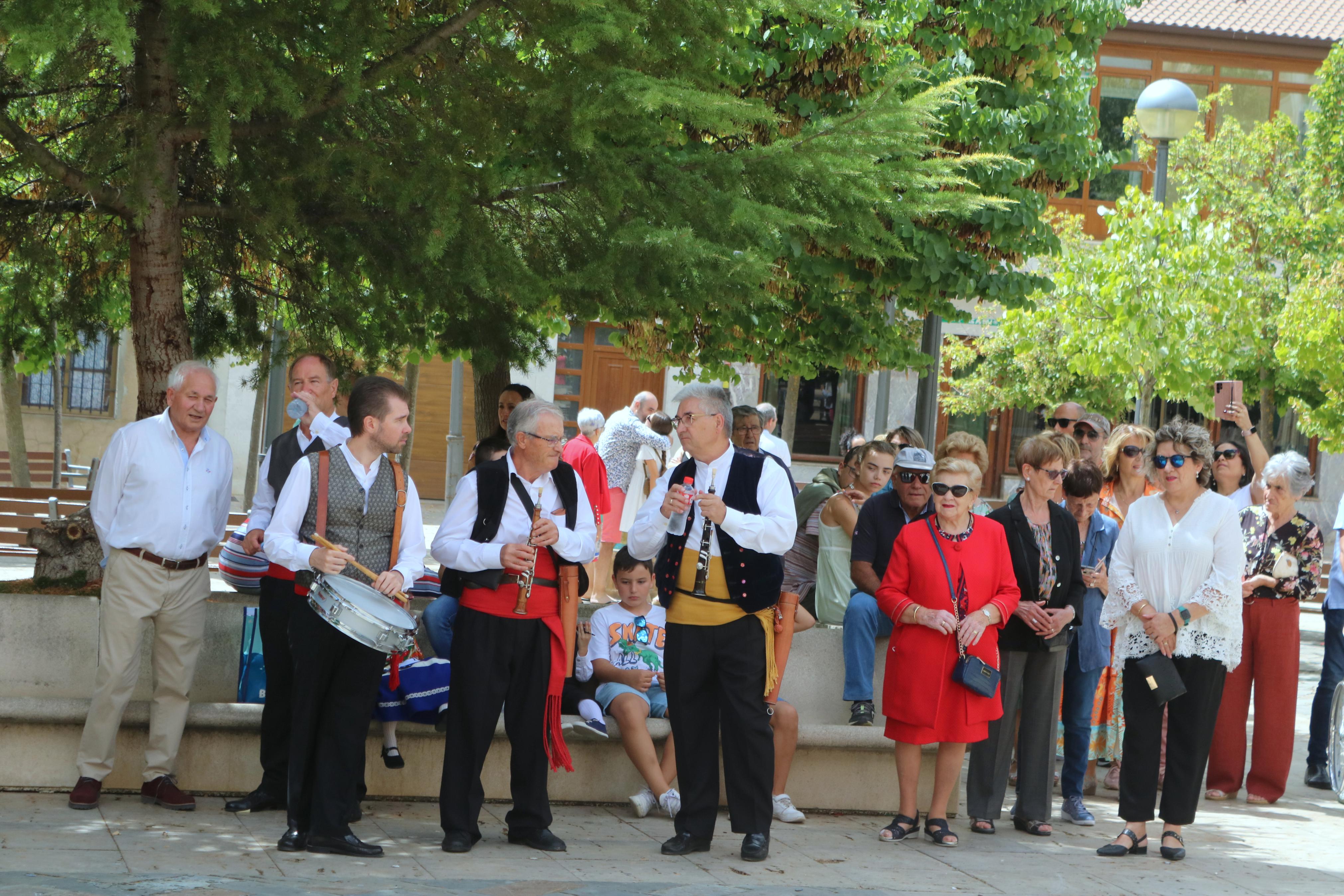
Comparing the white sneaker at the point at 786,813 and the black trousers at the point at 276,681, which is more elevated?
the black trousers at the point at 276,681

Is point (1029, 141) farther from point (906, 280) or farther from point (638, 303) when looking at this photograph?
point (638, 303)

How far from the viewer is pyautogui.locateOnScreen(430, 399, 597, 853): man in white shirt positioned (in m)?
6.05

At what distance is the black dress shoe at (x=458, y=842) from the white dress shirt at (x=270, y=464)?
1.58 metres

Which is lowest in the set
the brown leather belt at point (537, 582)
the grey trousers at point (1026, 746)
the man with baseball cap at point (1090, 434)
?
the grey trousers at point (1026, 746)

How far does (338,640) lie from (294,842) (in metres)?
0.85

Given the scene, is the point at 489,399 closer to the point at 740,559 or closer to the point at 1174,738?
the point at 740,559

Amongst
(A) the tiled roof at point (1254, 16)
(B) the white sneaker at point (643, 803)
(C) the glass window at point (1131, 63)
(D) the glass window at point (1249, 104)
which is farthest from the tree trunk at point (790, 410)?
(D) the glass window at point (1249, 104)

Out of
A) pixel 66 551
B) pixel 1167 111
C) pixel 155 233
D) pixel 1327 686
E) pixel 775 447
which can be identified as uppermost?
pixel 1167 111

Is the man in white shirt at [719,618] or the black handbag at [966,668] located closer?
the man in white shirt at [719,618]

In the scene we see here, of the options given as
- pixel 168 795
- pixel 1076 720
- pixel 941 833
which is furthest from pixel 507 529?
Result: pixel 1076 720

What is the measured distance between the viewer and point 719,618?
621 cm

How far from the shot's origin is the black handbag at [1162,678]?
6.40 m

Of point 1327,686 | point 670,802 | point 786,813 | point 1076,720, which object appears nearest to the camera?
point 670,802

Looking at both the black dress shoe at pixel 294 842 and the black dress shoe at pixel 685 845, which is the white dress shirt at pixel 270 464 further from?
the black dress shoe at pixel 685 845
